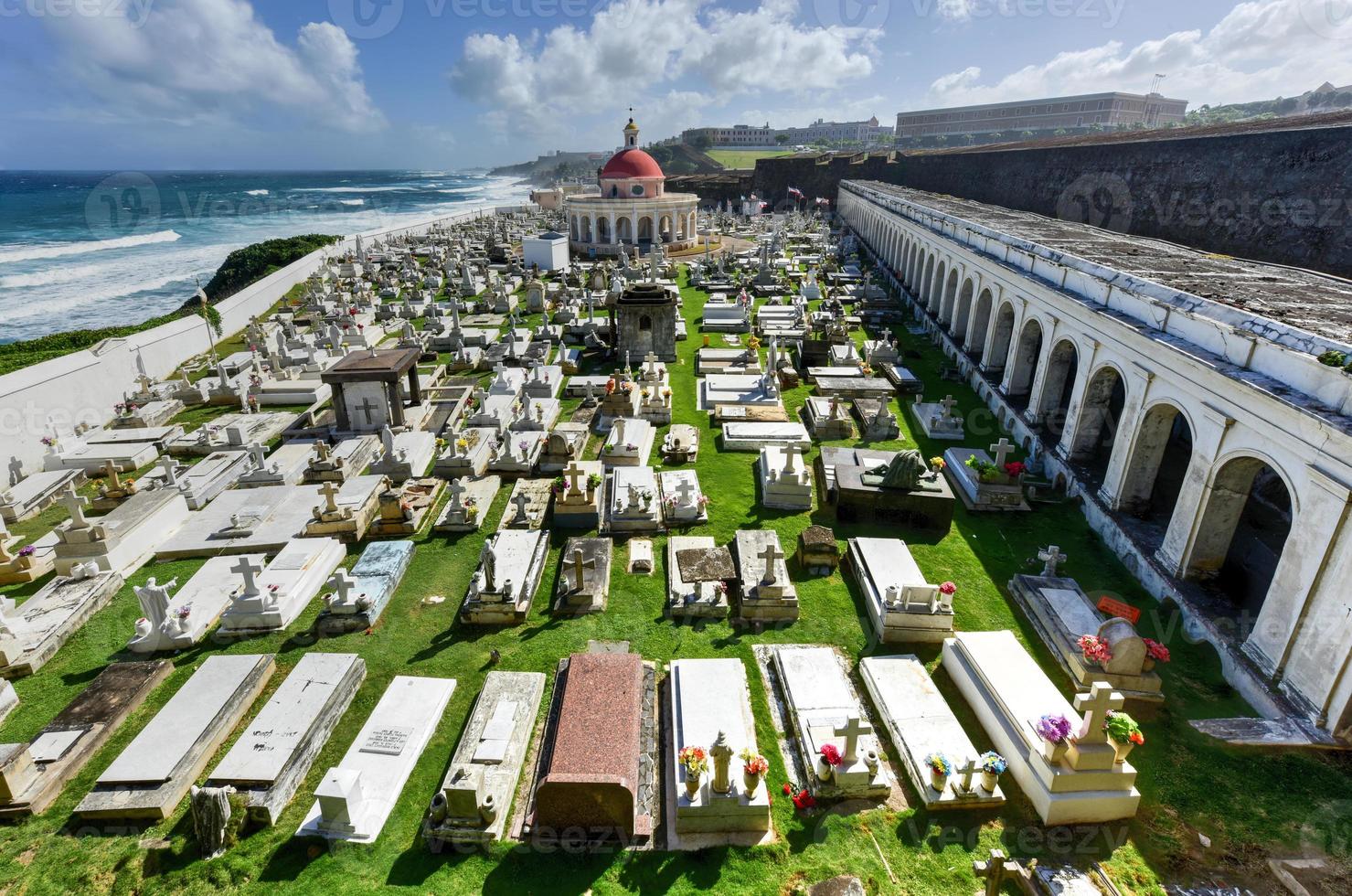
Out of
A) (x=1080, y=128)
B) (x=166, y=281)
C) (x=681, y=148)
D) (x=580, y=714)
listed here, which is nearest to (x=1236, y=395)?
(x=580, y=714)

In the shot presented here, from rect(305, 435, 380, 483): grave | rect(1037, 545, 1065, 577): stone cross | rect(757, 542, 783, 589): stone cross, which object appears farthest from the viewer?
rect(305, 435, 380, 483): grave

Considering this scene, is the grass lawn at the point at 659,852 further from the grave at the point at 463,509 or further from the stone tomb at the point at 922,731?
the grave at the point at 463,509

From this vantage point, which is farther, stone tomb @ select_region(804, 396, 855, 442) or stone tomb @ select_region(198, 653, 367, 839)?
stone tomb @ select_region(804, 396, 855, 442)

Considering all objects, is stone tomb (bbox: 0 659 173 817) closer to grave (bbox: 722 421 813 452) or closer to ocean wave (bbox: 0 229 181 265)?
grave (bbox: 722 421 813 452)

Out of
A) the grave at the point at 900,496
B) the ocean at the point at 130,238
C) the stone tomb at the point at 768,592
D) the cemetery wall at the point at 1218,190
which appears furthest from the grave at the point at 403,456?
the ocean at the point at 130,238

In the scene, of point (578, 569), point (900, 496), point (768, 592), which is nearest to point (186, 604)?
point (578, 569)

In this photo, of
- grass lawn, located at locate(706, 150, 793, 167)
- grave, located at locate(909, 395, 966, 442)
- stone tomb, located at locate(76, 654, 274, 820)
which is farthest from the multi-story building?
stone tomb, located at locate(76, 654, 274, 820)

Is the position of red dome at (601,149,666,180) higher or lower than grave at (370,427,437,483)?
higher
